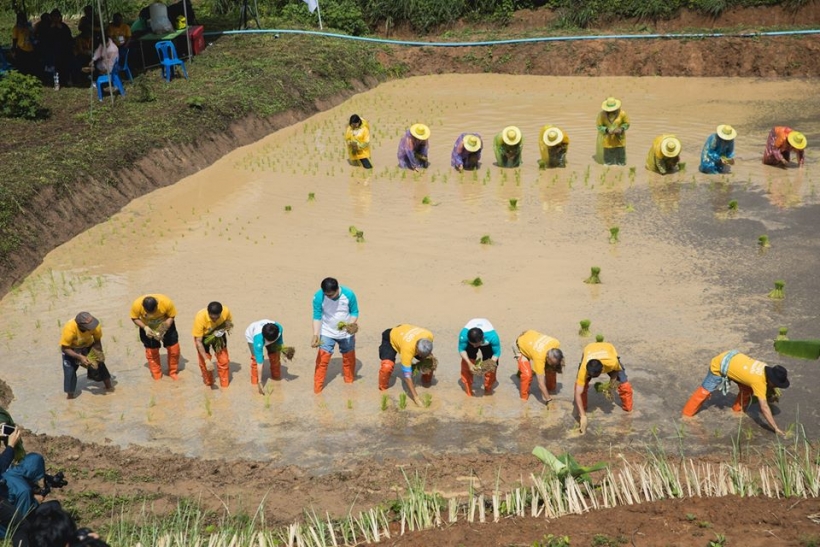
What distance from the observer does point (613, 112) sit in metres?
18.7

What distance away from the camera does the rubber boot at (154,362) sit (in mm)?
11414

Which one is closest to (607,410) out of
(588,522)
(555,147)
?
(588,522)

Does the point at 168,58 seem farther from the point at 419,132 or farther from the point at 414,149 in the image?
the point at 419,132

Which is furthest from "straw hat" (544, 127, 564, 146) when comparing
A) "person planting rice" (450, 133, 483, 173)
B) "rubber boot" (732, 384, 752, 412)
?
"rubber boot" (732, 384, 752, 412)

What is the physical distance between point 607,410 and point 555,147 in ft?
29.6

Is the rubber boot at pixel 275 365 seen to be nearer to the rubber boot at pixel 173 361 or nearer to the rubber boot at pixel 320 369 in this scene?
the rubber boot at pixel 320 369

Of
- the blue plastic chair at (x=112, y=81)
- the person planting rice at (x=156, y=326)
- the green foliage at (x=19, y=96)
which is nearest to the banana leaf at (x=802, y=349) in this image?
the person planting rice at (x=156, y=326)

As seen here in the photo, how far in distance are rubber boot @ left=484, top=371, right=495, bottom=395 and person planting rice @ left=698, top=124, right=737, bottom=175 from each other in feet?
29.9

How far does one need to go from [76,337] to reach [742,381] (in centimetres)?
705

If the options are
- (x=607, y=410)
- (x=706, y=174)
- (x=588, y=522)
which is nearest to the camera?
(x=588, y=522)

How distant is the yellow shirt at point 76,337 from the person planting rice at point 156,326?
490mm

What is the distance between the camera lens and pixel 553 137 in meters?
18.7

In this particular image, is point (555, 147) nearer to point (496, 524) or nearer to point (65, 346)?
point (65, 346)

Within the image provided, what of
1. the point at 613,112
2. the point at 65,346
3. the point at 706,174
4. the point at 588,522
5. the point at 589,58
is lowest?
the point at 588,522
